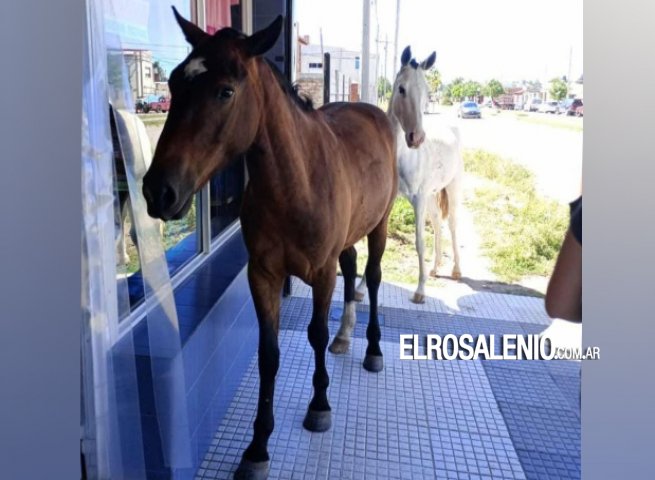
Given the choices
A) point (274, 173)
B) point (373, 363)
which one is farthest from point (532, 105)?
point (373, 363)

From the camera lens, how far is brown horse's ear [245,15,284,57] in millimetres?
1227

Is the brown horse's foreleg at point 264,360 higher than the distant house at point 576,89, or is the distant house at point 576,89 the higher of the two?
the distant house at point 576,89

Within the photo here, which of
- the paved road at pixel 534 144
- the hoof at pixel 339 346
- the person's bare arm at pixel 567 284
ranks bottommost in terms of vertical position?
the hoof at pixel 339 346

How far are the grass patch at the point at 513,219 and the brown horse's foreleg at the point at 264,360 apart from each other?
2.49ft

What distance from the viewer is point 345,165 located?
6.32 feet

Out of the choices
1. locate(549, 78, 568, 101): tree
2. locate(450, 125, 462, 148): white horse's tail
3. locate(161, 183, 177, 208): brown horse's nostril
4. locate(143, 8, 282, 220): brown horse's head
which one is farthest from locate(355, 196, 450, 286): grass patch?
locate(161, 183, 177, 208): brown horse's nostril

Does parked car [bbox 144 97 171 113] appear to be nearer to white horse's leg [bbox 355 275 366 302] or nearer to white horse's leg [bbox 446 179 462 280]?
white horse's leg [bbox 446 179 462 280]

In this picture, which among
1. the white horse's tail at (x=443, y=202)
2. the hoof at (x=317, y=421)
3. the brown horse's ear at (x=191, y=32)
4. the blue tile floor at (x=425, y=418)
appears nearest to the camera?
the brown horse's ear at (x=191, y=32)

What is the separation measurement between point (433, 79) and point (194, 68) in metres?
0.86

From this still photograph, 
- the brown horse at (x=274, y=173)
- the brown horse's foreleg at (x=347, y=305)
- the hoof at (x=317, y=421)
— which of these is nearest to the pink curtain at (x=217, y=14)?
the brown horse at (x=274, y=173)

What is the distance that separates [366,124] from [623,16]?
3.99 feet

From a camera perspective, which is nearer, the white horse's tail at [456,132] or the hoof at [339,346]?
the white horse's tail at [456,132]

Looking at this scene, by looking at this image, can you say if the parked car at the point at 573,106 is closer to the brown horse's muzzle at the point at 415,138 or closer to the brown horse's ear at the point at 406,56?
the brown horse's ear at the point at 406,56

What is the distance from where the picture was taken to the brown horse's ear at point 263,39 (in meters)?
1.23
